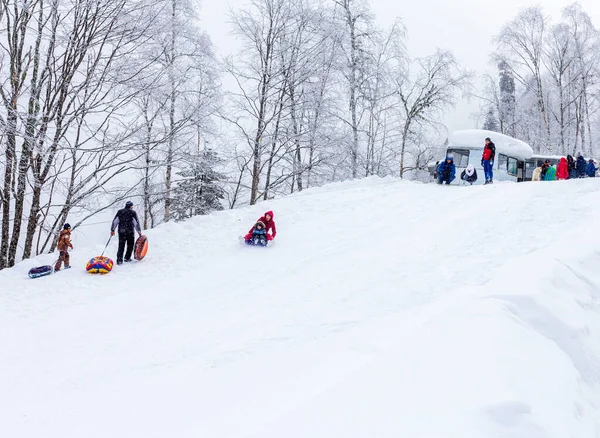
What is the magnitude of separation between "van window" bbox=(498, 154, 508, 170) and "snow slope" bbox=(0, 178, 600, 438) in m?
11.2

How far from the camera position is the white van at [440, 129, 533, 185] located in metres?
19.3

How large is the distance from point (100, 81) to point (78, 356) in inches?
280

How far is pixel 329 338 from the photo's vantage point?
4543mm

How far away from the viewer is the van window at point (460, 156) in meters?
19.6

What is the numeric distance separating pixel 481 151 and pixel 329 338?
17.5 metres

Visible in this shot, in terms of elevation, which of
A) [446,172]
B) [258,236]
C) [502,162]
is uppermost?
[502,162]

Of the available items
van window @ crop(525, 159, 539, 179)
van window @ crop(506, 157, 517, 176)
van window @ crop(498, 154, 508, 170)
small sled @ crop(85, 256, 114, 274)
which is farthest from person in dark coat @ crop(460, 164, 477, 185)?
small sled @ crop(85, 256, 114, 274)

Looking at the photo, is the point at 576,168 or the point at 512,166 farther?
the point at 512,166

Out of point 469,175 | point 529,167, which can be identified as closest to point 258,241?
point 469,175

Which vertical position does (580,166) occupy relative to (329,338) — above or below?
above

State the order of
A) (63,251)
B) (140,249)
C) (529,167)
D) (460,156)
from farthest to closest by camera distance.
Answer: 1. (529,167)
2. (460,156)
3. (140,249)
4. (63,251)

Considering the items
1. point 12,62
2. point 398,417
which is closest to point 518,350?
point 398,417

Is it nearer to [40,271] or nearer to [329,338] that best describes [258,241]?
[40,271]

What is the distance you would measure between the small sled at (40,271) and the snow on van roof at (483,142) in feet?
57.9
